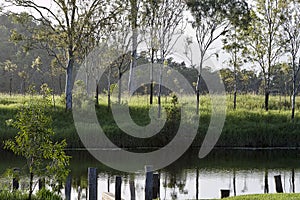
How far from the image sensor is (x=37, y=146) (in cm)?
1212

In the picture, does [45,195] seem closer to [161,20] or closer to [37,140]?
[37,140]

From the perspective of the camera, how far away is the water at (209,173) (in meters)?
19.4

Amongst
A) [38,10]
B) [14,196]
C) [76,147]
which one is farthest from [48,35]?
[14,196]

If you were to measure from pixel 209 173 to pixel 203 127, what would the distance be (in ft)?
33.5

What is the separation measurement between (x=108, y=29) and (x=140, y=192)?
19.9 metres

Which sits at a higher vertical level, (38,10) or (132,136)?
(38,10)

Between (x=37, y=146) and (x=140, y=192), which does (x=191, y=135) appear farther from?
(x=37, y=146)

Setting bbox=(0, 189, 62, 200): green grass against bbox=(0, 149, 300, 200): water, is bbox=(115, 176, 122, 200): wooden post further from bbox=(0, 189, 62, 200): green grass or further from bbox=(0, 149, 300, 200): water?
bbox=(0, 149, 300, 200): water

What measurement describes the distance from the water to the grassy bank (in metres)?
1.81

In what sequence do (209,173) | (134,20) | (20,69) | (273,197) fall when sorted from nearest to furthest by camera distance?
(273,197) → (209,173) → (134,20) → (20,69)

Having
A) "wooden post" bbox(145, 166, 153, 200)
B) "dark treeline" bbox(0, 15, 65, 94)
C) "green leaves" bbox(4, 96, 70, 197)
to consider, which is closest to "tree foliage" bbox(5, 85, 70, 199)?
"green leaves" bbox(4, 96, 70, 197)

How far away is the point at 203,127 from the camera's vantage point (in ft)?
109

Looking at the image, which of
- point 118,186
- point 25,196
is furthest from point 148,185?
point 25,196

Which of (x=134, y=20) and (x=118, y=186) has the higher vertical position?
(x=134, y=20)
